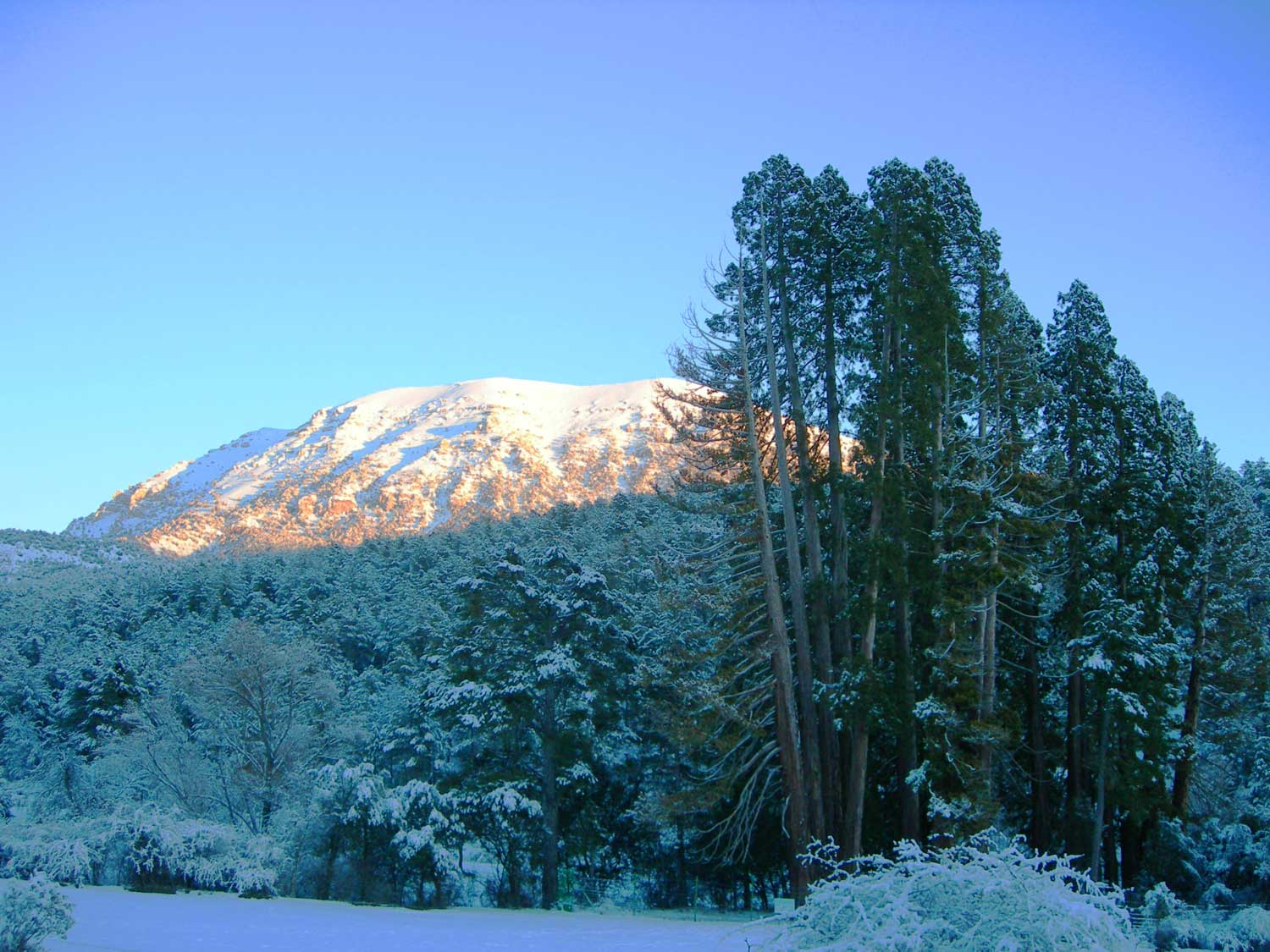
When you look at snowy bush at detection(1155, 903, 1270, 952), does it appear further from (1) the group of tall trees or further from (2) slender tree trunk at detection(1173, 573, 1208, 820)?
(2) slender tree trunk at detection(1173, 573, 1208, 820)

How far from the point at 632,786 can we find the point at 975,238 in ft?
52.0

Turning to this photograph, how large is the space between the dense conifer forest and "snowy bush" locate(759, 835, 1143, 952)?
7793mm

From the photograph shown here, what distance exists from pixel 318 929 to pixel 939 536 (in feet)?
35.7

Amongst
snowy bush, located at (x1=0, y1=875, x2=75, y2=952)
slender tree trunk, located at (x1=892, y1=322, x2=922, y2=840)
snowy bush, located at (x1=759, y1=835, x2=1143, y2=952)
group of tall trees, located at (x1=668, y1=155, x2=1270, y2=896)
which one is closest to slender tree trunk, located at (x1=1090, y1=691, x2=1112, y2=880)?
group of tall trees, located at (x1=668, y1=155, x2=1270, y2=896)

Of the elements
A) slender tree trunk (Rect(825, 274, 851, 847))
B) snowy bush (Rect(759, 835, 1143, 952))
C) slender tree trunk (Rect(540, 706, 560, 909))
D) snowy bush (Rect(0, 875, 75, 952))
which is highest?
slender tree trunk (Rect(825, 274, 851, 847))

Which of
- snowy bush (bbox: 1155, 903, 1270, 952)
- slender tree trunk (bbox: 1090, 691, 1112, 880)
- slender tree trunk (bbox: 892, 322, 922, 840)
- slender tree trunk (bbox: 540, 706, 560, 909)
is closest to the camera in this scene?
snowy bush (bbox: 1155, 903, 1270, 952)

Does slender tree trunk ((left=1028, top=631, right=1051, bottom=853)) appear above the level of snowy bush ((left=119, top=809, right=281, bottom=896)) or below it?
above

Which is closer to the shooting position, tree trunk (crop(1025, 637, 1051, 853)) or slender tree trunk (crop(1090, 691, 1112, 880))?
slender tree trunk (crop(1090, 691, 1112, 880))

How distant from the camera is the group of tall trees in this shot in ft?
53.2

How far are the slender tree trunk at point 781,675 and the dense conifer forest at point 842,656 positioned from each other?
7 cm

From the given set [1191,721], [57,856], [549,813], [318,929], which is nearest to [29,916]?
[318,929]

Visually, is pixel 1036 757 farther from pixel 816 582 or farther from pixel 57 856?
pixel 57 856

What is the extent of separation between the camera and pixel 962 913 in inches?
218

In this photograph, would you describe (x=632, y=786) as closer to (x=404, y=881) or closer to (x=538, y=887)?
(x=538, y=887)
